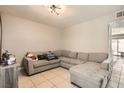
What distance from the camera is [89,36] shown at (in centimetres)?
342

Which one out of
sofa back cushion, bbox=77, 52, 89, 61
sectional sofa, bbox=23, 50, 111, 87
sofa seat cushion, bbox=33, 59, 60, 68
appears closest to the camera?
sectional sofa, bbox=23, 50, 111, 87

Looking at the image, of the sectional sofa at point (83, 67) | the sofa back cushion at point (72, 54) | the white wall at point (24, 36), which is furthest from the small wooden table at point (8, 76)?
the sofa back cushion at point (72, 54)

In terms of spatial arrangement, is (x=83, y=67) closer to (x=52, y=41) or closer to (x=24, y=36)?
(x=52, y=41)

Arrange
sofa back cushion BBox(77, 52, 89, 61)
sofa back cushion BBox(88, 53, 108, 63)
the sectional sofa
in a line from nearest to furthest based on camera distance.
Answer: the sectional sofa < sofa back cushion BBox(88, 53, 108, 63) < sofa back cushion BBox(77, 52, 89, 61)

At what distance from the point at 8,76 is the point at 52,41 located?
10.5 feet

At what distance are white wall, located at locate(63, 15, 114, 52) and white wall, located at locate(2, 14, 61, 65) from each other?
3.52 ft

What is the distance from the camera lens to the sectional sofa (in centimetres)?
172

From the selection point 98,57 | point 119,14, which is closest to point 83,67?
point 98,57

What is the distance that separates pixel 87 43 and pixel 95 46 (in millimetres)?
408

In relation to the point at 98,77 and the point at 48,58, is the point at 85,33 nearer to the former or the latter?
the point at 48,58

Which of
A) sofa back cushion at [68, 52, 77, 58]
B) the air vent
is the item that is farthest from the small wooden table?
the air vent

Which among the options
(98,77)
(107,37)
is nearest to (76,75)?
(98,77)

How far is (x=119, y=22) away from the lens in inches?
92.1

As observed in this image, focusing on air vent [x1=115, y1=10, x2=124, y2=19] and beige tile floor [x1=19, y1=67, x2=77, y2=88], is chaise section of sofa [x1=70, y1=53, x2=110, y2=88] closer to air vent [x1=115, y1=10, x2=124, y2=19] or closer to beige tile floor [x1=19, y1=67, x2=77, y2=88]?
beige tile floor [x1=19, y1=67, x2=77, y2=88]
